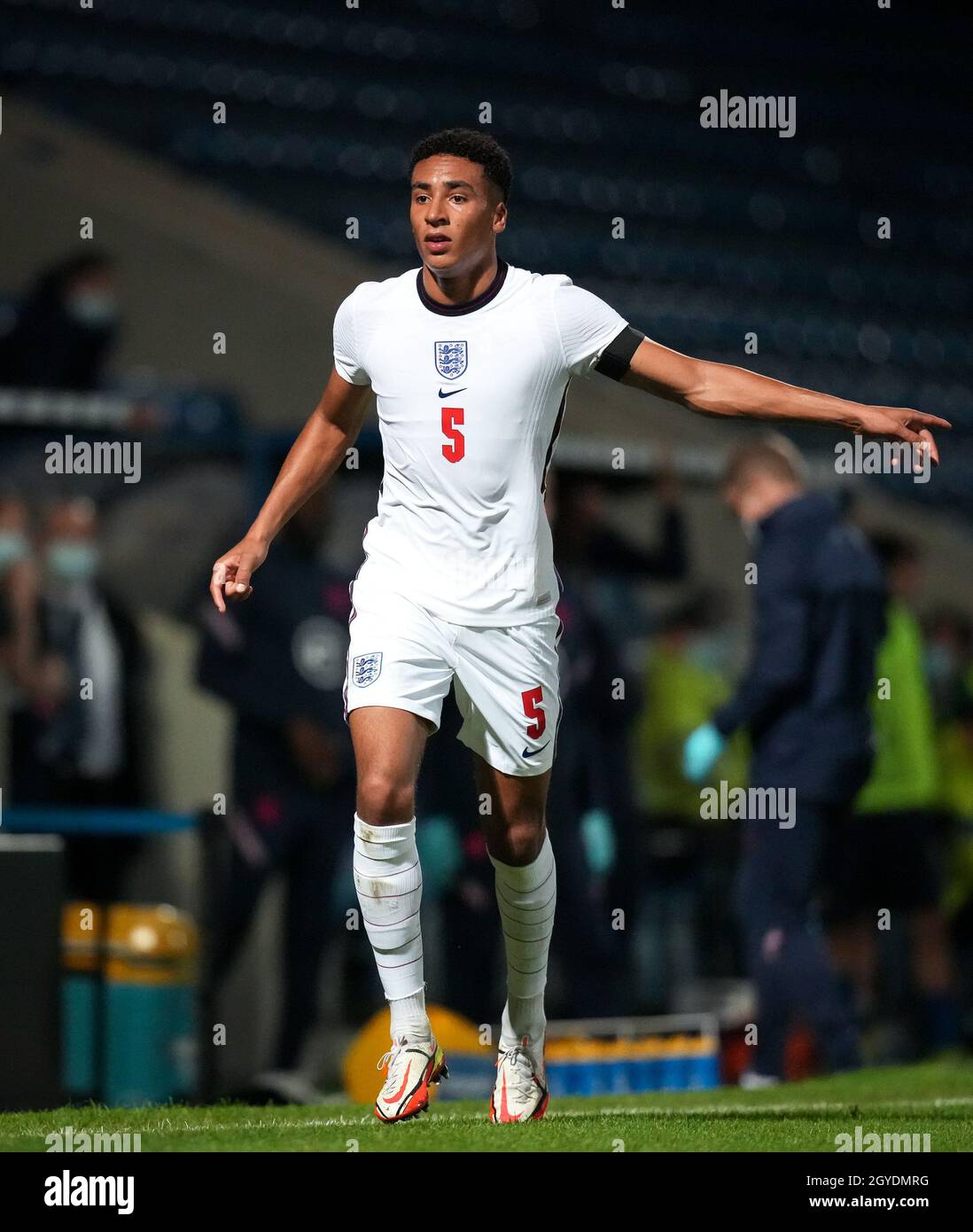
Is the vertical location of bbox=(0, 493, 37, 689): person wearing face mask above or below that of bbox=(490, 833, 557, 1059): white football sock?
above

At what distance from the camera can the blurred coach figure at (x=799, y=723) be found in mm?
7234

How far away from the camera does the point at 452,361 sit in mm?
4801

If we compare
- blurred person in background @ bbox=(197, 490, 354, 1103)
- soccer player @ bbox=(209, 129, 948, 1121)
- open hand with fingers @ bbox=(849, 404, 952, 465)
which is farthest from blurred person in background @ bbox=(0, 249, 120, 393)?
Answer: open hand with fingers @ bbox=(849, 404, 952, 465)

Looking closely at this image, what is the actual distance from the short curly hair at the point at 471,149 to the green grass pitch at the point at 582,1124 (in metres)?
2.22

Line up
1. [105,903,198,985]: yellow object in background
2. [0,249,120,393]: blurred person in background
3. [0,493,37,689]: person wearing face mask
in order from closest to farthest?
[105,903,198,985]: yellow object in background → [0,493,37,689]: person wearing face mask → [0,249,120,393]: blurred person in background

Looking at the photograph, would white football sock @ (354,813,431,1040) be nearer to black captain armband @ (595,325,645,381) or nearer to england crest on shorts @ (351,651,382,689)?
england crest on shorts @ (351,651,382,689)

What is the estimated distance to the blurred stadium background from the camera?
8.57 meters

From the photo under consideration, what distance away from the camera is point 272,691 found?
830 cm

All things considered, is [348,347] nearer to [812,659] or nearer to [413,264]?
[812,659]

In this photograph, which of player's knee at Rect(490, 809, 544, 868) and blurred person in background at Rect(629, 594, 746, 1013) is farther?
blurred person in background at Rect(629, 594, 746, 1013)

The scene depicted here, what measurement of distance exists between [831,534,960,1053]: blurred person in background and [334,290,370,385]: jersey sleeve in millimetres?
4814

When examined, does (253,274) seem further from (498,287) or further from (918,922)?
(498,287)
